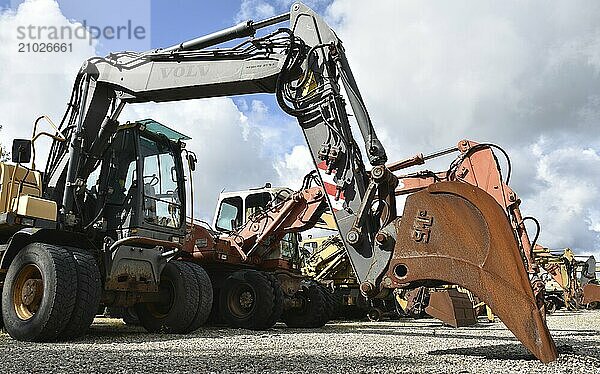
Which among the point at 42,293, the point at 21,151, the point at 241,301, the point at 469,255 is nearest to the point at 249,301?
the point at 241,301

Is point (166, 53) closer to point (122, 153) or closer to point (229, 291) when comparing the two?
point (122, 153)

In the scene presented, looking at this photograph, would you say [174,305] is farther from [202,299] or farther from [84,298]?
[84,298]

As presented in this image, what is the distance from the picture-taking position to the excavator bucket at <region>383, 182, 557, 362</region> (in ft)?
16.9

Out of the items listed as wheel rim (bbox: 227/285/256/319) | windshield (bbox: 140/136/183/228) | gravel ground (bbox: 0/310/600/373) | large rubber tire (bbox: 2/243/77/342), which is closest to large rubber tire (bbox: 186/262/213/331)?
windshield (bbox: 140/136/183/228)

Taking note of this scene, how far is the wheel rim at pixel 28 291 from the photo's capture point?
25.6 feet

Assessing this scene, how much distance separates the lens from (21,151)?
8156mm

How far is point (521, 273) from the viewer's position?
17.2ft

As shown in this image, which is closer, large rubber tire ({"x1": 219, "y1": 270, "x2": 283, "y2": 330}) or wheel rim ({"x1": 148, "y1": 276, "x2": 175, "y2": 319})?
wheel rim ({"x1": 148, "y1": 276, "x2": 175, "y2": 319})

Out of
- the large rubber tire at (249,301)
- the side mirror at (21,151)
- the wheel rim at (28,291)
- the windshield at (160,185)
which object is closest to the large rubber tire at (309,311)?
the large rubber tire at (249,301)

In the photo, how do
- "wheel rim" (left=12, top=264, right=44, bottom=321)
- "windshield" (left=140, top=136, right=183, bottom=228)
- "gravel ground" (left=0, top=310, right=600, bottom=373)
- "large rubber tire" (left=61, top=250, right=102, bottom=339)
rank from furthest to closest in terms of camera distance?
"windshield" (left=140, top=136, right=183, bottom=228)
"wheel rim" (left=12, top=264, right=44, bottom=321)
"large rubber tire" (left=61, top=250, right=102, bottom=339)
"gravel ground" (left=0, top=310, right=600, bottom=373)

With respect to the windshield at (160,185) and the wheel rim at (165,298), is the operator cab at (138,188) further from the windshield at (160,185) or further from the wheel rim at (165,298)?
the wheel rim at (165,298)

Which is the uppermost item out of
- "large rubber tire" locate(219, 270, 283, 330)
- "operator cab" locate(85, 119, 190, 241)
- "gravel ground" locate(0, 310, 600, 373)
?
"operator cab" locate(85, 119, 190, 241)

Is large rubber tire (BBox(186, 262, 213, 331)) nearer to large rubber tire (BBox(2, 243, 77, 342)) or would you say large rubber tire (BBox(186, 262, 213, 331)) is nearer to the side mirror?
large rubber tire (BBox(2, 243, 77, 342))

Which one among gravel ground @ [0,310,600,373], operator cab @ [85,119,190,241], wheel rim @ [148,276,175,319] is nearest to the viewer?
gravel ground @ [0,310,600,373]
